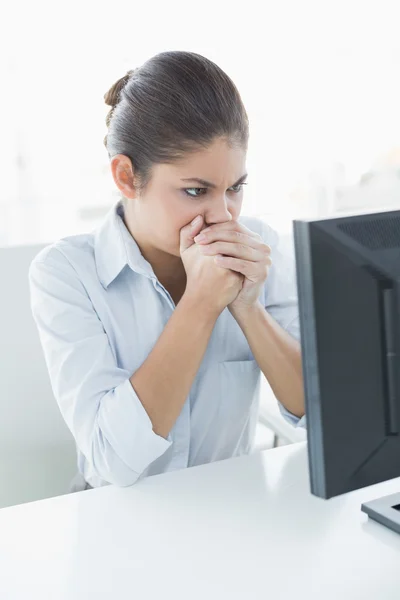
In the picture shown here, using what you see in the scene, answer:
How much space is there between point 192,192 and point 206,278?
152 millimetres

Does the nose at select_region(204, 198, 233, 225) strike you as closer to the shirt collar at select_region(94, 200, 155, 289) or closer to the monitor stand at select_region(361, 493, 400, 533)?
the shirt collar at select_region(94, 200, 155, 289)

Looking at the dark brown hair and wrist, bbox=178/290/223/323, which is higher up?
the dark brown hair

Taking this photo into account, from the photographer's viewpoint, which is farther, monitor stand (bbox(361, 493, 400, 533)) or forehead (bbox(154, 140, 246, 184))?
forehead (bbox(154, 140, 246, 184))

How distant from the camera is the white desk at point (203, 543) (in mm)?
888

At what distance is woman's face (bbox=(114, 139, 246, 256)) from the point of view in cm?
133

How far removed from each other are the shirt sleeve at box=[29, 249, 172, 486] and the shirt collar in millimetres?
58

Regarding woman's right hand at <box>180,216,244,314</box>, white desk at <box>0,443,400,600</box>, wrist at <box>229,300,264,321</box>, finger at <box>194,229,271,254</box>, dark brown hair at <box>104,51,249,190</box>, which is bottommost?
white desk at <box>0,443,400,600</box>

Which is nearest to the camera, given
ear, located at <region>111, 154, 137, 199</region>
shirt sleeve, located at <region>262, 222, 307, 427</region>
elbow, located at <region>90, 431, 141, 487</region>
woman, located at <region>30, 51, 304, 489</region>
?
elbow, located at <region>90, 431, 141, 487</region>

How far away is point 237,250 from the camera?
4.49ft

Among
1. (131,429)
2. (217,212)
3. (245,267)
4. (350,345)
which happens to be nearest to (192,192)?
(217,212)

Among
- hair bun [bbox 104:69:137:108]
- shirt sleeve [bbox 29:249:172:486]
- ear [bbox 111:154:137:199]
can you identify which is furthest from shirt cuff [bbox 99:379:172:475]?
hair bun [bbox 104:69:137:108]

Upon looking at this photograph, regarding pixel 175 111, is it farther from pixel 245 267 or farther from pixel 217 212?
pixel 245 267

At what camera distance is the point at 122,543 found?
99cm

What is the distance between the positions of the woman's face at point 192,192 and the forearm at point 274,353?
19cm
